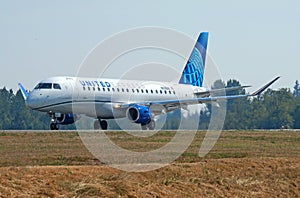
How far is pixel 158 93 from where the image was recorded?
6250cm

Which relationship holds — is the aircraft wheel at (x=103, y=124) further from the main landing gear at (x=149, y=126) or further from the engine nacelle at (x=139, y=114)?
the main landing gear at (x=149, y=126)

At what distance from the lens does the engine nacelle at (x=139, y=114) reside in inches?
2196

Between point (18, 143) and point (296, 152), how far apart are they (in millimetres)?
13339

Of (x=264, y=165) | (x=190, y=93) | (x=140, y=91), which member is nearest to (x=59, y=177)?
(x=264, y=165)

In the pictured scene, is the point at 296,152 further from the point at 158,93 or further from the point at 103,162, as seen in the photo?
the point at 158,93

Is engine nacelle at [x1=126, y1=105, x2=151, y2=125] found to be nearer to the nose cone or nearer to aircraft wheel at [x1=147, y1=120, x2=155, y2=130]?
aircraft wheel at [x1=147, y1=120, x2=155, y2=130]

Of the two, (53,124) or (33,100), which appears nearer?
(33,100)

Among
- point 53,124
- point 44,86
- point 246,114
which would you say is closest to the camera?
point 44,86

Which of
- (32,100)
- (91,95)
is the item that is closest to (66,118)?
(91,95)

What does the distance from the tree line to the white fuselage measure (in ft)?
111

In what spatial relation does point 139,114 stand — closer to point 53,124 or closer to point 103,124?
point 103,124

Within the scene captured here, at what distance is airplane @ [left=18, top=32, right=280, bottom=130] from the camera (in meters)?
52.2

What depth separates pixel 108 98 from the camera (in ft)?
184

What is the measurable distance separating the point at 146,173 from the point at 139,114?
88.3 ft
